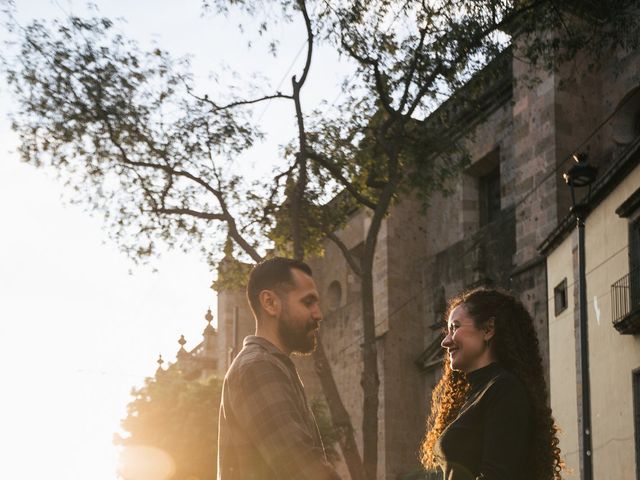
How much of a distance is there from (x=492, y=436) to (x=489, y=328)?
1.61 feet

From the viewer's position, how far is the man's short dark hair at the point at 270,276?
9.95 feet

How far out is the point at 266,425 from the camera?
8.87 feet

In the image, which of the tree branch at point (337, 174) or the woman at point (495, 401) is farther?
the tree branch at point (337, 174)

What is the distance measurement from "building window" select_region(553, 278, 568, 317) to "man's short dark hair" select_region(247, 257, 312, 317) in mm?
14757

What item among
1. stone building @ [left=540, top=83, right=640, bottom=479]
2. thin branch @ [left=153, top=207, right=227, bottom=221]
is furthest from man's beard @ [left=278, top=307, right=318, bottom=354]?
stone building @ [left=540, top=83, right=640, bottom=479]

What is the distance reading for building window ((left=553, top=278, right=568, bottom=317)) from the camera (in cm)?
1738

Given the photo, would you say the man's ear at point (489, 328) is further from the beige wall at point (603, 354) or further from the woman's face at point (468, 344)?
the beige wall at point (603, 354)

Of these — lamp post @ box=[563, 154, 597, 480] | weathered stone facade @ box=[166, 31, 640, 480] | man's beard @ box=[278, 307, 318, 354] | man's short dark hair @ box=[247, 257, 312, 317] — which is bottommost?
man's beard @ box=[278, 307, 318, 354]

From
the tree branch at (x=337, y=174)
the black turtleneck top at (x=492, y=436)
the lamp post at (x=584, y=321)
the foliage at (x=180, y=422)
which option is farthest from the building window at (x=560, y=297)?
the black turtleneck top at (x=492, y=436)

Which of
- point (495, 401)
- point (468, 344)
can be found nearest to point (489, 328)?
point (468, 344)

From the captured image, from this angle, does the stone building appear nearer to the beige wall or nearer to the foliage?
the beige wall

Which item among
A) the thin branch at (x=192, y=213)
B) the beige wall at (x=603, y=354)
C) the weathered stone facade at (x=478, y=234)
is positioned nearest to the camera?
the thin branch at (x=192, y=213)

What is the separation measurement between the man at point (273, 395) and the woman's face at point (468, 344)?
90 centimetres

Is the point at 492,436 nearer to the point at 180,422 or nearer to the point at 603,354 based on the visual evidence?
the point at 603,354
